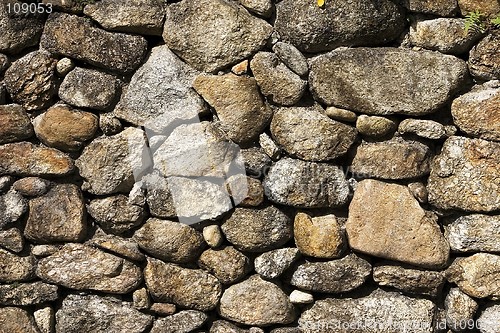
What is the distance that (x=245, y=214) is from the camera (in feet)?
9.82

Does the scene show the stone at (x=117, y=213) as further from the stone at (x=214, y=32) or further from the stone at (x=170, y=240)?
the stone at (x=214, y=32)

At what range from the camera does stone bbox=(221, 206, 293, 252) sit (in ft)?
9.78

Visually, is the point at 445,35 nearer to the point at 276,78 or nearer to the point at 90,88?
the point at 276,78

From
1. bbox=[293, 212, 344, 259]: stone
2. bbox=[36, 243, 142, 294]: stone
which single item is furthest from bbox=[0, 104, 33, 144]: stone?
bbox=[293, 212, 344, 259]: stone

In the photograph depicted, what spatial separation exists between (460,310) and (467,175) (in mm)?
604

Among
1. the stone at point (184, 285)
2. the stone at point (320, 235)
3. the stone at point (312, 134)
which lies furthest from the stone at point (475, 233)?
the stone at point (184, 285)

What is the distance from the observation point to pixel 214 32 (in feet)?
9.39

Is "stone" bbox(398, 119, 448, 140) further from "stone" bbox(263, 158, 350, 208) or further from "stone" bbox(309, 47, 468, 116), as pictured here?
"stone" bbox(263, 158, 350, 208)

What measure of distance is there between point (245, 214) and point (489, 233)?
3.46 feet

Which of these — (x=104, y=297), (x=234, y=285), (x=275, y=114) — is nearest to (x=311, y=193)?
(x=275, y=114)

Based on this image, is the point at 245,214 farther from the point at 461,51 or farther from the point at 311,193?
the point at 461,51

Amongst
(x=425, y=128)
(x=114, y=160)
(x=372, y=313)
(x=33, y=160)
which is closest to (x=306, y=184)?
(x=425, y=128)

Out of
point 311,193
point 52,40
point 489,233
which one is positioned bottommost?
point 489,233

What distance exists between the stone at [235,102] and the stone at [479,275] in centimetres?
108
